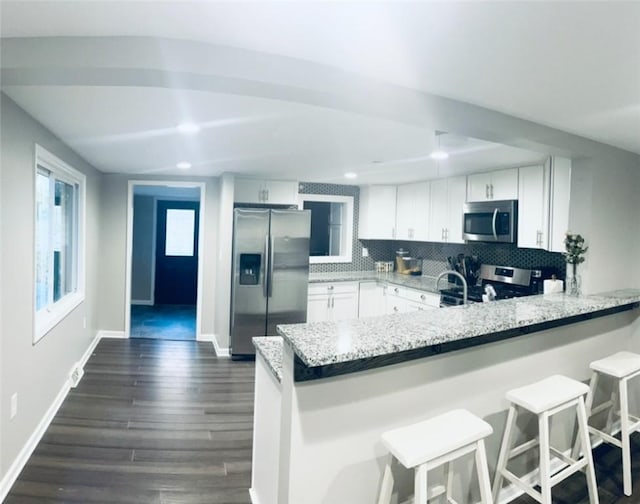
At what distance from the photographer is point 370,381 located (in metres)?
1.63

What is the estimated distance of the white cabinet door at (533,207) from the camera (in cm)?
359

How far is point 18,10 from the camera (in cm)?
124

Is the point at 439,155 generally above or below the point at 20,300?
above

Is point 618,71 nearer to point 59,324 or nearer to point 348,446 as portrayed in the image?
point 348,446

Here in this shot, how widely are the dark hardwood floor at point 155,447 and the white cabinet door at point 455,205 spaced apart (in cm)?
249

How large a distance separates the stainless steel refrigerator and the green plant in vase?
2.74 meters

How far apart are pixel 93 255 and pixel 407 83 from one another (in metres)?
4.30

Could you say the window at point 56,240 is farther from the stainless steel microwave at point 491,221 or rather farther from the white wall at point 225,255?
the stainless steel microwave at point 491,221

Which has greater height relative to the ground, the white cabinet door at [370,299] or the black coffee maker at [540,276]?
the black coffee maker at [540,276]

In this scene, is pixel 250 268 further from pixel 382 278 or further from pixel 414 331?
pixel 414 331

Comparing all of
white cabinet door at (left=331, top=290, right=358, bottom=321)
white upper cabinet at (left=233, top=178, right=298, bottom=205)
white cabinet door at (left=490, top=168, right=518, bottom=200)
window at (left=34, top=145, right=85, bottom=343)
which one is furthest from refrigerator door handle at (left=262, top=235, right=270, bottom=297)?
white cabinet door at (left=490, top=168, right=518, bottom=200)

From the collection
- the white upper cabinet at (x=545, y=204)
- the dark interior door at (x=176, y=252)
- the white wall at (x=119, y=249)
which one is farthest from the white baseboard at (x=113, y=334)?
the white upper cabinet at (x=545, y=204)

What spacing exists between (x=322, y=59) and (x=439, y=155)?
202cm

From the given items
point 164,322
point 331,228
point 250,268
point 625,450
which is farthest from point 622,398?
point 164,322
